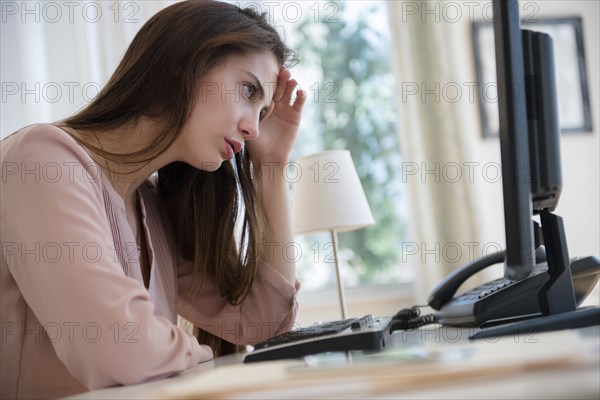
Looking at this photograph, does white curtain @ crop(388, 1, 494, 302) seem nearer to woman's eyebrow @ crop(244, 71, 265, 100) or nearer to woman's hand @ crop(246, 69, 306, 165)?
woman's hand @ crop(246, 69, 306, 165)

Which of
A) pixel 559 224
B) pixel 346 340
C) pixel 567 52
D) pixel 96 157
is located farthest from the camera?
pixel 567 52

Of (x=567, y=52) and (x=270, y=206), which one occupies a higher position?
(x=567, y=52)

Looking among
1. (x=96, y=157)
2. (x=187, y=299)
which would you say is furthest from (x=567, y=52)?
(x=96, y=157)

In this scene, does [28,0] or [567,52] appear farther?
[567,52]

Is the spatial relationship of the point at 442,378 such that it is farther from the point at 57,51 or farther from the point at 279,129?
the point at 57,51

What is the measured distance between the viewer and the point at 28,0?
10.0 feet

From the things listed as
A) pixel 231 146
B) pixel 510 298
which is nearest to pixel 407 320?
pixel 510 298

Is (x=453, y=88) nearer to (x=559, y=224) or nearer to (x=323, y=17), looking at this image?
(x=323, y=17)

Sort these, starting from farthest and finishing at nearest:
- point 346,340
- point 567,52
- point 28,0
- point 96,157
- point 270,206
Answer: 1. point 567,52
2. point 28,0
3. point 270,206
4. point 96,157
5. point 346,340

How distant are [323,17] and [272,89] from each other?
82.7 inches

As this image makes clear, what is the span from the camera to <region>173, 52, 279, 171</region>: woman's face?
1.38 m

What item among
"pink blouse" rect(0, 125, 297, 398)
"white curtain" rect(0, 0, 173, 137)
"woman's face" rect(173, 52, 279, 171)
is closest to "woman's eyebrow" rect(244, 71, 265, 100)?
"woman's face" rect(173, 52, 279, 171)

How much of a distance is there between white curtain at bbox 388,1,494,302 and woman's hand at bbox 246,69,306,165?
160cm

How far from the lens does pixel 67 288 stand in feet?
2.94
